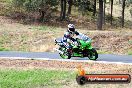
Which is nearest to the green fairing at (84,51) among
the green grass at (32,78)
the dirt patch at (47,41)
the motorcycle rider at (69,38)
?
the motorcycle rider at (69,38)

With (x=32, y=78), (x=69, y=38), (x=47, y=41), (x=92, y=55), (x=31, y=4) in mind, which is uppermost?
(x=69, y=38)

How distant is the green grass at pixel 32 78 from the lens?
1467cm

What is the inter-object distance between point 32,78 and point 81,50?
24.3ft

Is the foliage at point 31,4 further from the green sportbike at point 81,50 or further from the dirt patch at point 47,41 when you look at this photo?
the green sportbike at point 81,50

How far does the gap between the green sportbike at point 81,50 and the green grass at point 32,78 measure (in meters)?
5.57

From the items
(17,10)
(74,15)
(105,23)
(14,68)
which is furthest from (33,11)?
(14,68)

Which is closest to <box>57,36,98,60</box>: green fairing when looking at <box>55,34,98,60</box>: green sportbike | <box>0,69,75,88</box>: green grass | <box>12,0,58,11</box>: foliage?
<box>55,34,98,60</box>: green sportbike

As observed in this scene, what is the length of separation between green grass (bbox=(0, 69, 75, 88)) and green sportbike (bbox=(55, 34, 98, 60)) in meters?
5.57

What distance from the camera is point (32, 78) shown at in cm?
1545

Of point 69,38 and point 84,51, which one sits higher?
point 69,38

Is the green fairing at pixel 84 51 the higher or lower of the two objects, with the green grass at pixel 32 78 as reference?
lower

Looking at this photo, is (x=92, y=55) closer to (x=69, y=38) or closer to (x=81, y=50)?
(x=81, y=50)

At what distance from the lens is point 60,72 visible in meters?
16.5

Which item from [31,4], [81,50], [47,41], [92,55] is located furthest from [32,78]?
[31,4]
